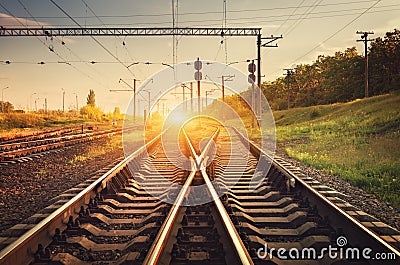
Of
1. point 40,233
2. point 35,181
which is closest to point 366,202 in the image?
point 40,233

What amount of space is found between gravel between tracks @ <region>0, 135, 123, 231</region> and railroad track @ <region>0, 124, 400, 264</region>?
0.88m

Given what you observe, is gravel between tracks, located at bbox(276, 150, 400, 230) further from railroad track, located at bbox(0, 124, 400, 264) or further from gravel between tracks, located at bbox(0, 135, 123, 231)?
gravel between tracks, located at bbox(0, 135, 123, 231)

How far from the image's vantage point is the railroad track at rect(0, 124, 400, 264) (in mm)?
3963

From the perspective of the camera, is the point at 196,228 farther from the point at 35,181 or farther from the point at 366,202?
the point at 35,181

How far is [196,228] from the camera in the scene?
4820 millimetres

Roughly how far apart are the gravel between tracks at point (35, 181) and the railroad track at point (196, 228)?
88cm

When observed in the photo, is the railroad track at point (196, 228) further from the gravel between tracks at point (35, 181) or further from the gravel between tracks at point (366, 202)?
the gravel between tracks at point (35, 181)

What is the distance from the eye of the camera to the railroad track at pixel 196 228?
Answer: 13.0 ft

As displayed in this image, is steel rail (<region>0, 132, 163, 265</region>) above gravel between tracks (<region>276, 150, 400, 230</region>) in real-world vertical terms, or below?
above

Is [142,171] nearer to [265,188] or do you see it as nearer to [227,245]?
[265,188]

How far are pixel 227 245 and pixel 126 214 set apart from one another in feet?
7.08

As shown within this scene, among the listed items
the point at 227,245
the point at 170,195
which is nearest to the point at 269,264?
the point at 227,245

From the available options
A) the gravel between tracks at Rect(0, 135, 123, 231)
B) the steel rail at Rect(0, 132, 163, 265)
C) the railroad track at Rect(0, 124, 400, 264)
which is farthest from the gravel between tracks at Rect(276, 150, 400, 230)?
the gravel between tracks at Rect(0, 135, 123, 231)

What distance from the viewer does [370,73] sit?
6556 centimetres
